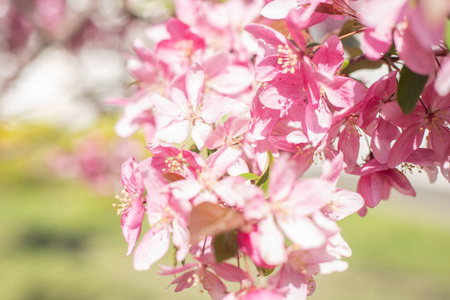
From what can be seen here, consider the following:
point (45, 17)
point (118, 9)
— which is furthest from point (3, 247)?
point (118, 9)

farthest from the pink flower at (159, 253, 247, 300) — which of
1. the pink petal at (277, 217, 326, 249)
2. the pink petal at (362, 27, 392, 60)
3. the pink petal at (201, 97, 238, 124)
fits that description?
the pink petal at (362, 27, 392, 60)

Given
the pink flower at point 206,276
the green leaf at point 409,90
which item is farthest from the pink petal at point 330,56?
the pink flower at point 206,276

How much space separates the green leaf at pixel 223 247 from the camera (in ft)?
1.73

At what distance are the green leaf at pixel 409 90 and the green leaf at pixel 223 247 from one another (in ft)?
0.91

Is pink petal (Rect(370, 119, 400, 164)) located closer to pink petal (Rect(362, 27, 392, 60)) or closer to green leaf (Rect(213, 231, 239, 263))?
pink petal (Rect(362, 27, 392, 60))

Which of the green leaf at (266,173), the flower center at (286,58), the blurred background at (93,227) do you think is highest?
the flower center at (286,58)

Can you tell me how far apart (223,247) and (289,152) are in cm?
21

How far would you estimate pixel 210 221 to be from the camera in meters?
Answer: 0.52

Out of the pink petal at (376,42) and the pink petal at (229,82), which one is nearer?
the pink petal at (376,42)

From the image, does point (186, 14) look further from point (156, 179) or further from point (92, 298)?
point (92, 298)

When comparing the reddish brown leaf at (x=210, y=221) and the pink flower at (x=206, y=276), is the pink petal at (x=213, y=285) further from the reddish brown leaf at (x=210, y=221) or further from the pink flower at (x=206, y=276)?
the reddish brown leaf at (x=210, y=221)

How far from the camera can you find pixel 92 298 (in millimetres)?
3508

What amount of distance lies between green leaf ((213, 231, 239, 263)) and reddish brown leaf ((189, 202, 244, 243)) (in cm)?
1

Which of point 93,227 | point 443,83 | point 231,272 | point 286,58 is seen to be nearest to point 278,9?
point 286,58
